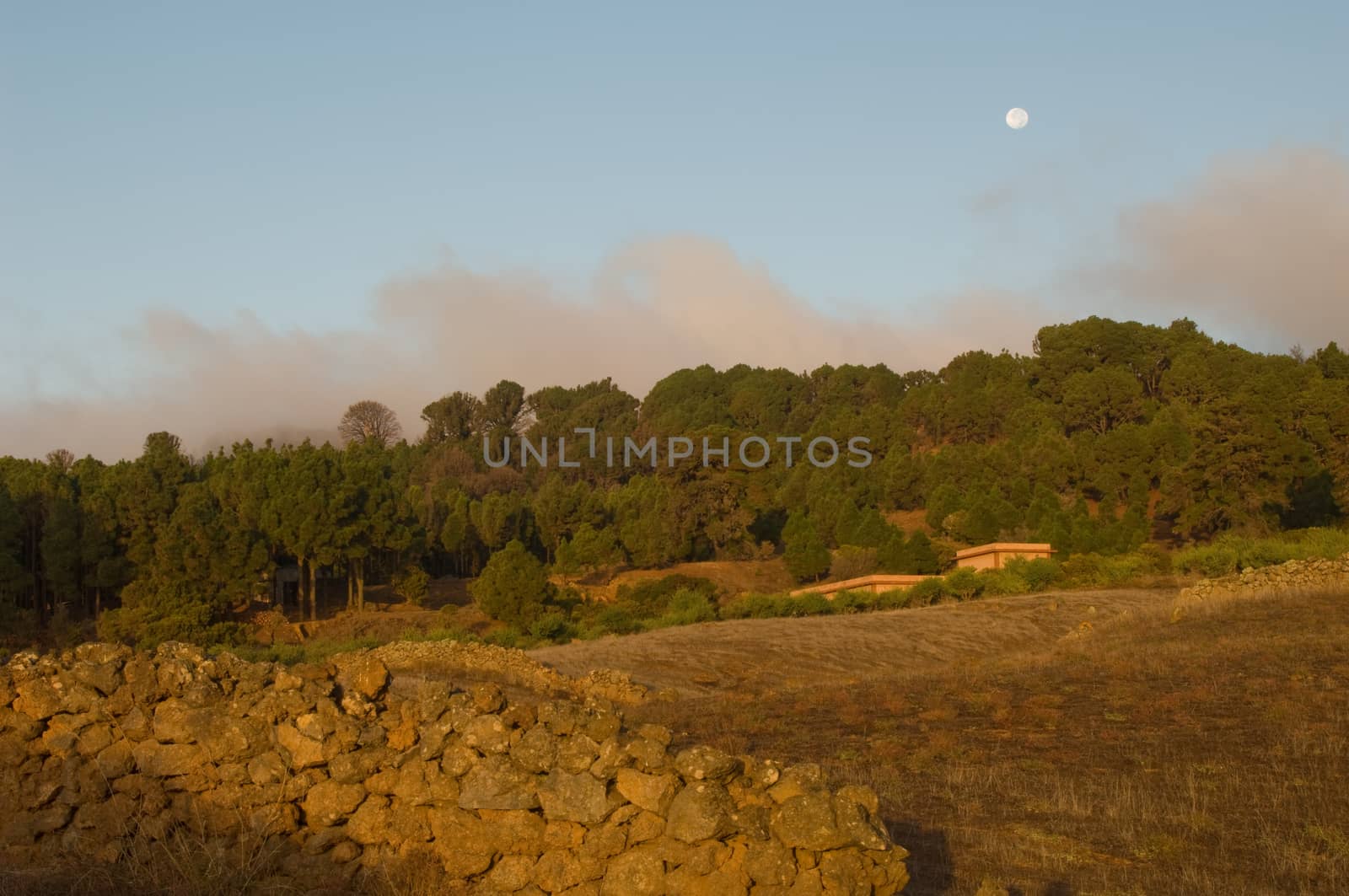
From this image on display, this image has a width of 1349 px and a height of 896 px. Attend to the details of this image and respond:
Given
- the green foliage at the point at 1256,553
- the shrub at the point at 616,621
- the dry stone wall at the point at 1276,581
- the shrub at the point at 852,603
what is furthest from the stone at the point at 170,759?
the green foliage at the point at 1256,553

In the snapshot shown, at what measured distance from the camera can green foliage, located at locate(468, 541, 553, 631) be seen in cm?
3666

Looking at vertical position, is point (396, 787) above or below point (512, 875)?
above

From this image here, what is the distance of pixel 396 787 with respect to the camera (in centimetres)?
627

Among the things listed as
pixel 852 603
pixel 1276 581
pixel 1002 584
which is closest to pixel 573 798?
pixel 1276 581

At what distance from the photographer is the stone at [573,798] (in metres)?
5.72

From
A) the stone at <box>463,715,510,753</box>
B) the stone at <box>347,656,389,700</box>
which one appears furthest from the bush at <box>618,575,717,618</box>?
the stone at <box>463,715,510,753</box>

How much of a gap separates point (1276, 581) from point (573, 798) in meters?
24.4

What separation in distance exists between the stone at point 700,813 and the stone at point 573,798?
37cm

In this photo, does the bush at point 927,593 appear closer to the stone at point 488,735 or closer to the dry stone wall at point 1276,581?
the dry stone wall at point 1276,581

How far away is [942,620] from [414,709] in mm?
22060

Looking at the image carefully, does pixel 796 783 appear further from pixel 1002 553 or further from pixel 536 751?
pixel 1002 553

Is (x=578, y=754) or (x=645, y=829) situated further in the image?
(x=578, y=754)

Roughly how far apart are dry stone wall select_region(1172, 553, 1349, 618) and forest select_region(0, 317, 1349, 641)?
15.4m

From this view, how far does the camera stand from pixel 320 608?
4931 centimetres
